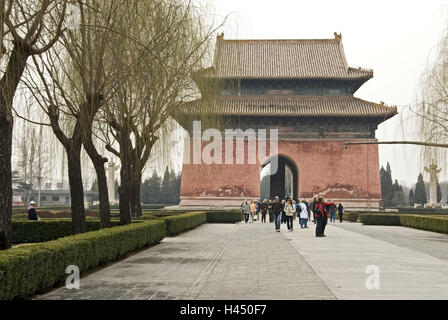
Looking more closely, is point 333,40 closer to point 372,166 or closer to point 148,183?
point 372,166

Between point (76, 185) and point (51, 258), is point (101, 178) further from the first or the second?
point (51, 258)

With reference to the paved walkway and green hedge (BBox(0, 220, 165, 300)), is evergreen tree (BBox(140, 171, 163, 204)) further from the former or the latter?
green hedge (BBox(0, 220, 165, 300))

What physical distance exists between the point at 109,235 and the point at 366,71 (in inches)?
1205

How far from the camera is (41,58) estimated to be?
10477mm

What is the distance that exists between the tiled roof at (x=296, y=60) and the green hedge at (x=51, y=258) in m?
27.1

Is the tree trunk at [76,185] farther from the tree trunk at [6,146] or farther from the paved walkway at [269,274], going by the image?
the tree trunk at [6,146]

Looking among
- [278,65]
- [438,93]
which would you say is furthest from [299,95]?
[438,93]

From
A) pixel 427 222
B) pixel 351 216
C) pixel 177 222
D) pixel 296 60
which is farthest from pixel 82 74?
pixel 296 60

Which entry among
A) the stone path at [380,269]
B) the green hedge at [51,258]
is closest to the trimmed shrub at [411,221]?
the stone path at [380,269]

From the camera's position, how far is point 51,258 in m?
7.05

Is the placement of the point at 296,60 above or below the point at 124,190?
above

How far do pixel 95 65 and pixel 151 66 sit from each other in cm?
109

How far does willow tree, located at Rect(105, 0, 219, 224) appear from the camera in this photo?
10.2 metres

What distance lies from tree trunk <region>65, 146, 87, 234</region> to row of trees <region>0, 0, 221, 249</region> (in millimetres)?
20
